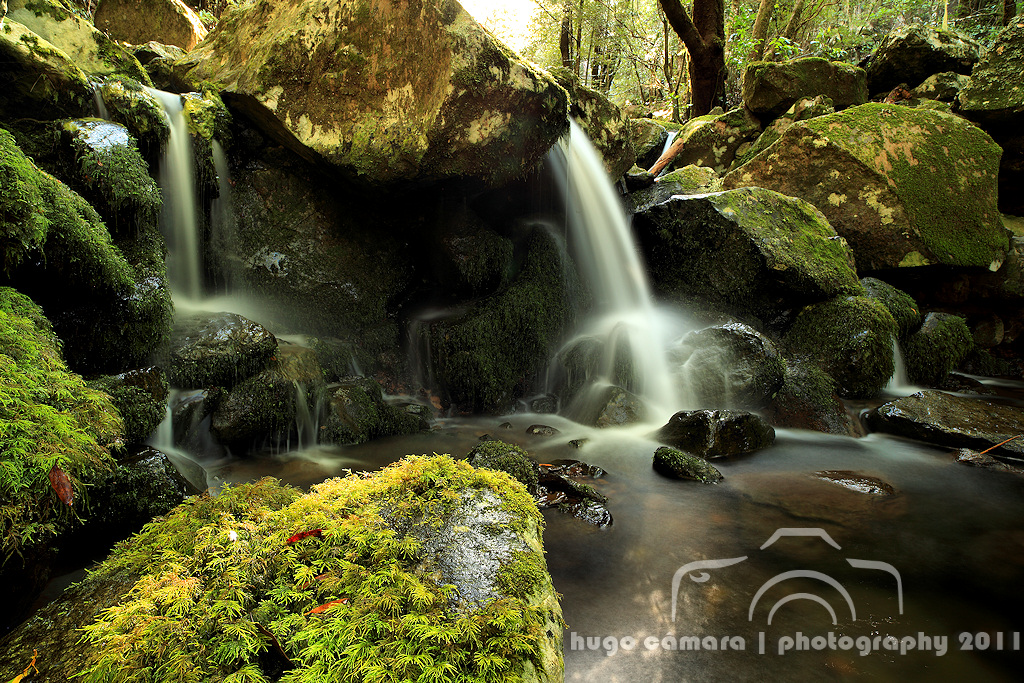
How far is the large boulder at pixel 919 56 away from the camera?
1087cm

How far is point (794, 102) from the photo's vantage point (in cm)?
1104

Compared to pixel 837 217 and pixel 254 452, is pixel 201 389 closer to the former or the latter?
pixel 254 452

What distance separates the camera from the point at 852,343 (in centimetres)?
675

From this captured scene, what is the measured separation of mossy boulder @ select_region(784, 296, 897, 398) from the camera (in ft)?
22.1

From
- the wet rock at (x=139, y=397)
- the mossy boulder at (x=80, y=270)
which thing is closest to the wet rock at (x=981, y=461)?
the wet rock at (x=139, y=397)

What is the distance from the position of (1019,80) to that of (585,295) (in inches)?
335

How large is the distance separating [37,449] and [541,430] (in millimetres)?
4699

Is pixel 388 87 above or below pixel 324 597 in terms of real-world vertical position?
above

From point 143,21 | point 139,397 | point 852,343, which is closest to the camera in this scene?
point 139,397

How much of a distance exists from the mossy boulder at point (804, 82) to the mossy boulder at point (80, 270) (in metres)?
11.7

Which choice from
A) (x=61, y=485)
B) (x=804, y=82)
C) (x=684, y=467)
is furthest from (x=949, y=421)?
(x=804, y=82)

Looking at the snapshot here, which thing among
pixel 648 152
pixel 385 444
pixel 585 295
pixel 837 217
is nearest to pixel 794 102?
pixel 648 152

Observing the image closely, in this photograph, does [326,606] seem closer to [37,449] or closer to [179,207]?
[37,449]

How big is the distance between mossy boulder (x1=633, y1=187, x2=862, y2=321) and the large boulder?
6.48 m
